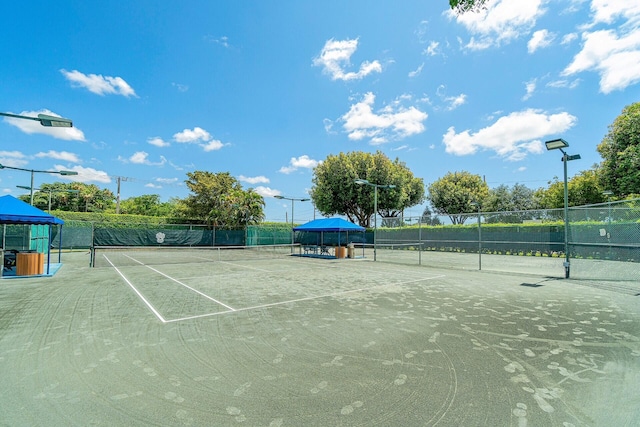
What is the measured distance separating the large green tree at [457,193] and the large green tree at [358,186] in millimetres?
10264

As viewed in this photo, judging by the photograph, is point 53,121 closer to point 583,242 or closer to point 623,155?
point 583,242

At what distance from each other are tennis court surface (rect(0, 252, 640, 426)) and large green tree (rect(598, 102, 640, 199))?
2188cm

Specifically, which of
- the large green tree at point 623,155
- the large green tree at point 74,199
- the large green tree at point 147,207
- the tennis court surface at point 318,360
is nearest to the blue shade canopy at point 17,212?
the tennis court surface at point 318,360

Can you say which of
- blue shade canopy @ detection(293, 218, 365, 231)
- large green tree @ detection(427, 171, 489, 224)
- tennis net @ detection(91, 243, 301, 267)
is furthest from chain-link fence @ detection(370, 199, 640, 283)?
large green tree @ detection(427, 171, 489, 224)

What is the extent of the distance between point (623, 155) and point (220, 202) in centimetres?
3740

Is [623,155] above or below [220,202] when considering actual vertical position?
above

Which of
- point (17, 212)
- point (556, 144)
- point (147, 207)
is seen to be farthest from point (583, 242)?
point (147, 207)

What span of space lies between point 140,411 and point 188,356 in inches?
57.3

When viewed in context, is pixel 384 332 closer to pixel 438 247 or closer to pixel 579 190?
pixel 438 247

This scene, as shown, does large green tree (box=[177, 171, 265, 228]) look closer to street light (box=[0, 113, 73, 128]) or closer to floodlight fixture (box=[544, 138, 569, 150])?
street light (box=[0, 113, 73, 128])

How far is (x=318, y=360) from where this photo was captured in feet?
14.3

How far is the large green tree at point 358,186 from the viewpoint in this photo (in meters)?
37.4

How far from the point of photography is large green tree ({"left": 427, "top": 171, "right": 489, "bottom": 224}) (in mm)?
46844

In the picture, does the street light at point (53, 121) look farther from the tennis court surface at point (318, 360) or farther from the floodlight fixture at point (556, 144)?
the floodlight fixture at point (556, 144)
